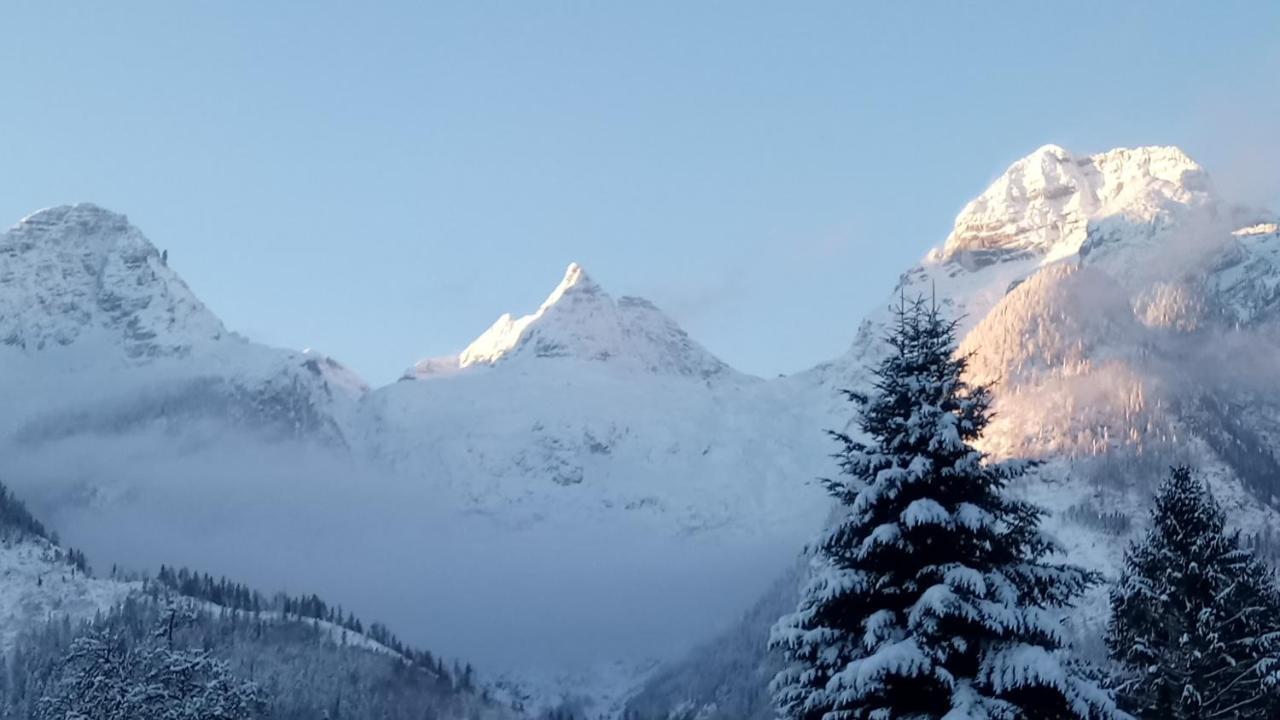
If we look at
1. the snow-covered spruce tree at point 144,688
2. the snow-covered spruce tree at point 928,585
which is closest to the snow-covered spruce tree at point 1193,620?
the snow-covered spruce tree at point 928,585

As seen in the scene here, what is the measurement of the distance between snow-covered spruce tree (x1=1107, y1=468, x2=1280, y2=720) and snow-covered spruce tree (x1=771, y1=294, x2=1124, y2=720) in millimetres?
A: 13066

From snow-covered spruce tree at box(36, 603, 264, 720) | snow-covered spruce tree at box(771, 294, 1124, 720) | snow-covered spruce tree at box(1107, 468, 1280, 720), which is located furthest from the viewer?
snow-covered spruce tree at box(36, 603, 264, 720)

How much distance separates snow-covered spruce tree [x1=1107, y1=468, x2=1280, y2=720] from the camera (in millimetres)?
42750

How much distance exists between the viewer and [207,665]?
58.2 meters

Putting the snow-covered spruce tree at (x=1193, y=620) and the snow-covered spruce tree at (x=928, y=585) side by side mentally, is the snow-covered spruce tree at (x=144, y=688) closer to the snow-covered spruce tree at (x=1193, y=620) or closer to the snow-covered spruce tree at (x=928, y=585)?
the snow-covered spruce tree at (x=928, y=585)

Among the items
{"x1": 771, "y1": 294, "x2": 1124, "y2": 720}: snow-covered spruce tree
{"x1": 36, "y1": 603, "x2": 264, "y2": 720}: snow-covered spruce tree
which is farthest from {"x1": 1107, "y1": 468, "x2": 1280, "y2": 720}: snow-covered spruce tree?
{"x1": 36, "y1": 603, "x2": 264, "y2": 720}: snow-covered spruce tree

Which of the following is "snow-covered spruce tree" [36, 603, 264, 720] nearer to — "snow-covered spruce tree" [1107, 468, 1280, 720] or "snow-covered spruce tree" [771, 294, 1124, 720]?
"snow-covered spruce tree" [771, 294, 1124, 720]

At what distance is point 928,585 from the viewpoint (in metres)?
30.4

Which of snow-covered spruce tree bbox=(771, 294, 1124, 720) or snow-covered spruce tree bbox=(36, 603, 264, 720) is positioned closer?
snow-covered spruce tree bbox=(771, 294, 1124, 720)

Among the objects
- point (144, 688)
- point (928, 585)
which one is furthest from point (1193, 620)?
point (144, 688)

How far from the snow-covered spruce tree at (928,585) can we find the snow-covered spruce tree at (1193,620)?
13066 millimetres

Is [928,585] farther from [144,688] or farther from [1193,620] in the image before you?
[144,688]

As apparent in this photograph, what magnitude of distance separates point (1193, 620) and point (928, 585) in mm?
16945

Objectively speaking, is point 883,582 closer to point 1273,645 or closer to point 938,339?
point 938,339
